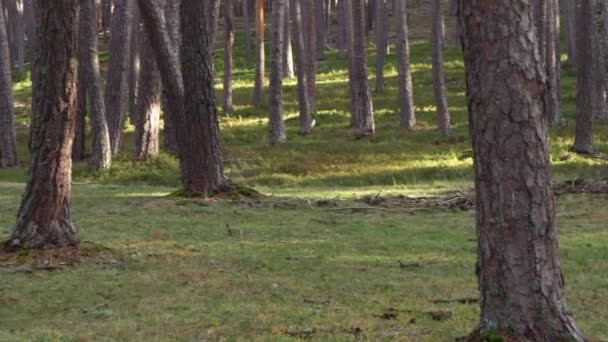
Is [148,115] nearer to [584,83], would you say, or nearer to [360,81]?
[360,81]

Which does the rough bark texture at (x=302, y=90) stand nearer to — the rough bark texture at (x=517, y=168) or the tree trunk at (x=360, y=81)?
the tree trunk at (x=360, y=81)

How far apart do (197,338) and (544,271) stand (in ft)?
8.50

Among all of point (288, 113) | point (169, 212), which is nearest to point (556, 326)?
point (169, 212)

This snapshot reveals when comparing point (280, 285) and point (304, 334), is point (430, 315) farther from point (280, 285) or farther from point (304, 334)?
point (280, 285)

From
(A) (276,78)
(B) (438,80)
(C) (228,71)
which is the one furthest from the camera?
(C) (228,71)

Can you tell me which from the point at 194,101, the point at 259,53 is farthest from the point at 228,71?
the point at 194,101

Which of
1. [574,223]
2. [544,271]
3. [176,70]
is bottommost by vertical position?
[574,223]

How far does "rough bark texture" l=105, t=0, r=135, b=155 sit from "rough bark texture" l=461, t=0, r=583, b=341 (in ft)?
72.8

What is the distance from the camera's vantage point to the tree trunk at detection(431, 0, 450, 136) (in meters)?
31.6

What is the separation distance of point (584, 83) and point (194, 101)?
1266 centimetres

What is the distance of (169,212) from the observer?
15281 mm

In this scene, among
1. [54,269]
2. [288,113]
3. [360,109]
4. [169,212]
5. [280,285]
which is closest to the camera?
[280,285]

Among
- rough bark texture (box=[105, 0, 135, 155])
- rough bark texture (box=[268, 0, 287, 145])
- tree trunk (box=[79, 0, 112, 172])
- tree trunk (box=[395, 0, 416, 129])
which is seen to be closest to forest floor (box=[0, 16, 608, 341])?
tree trunk (box=[79, 0, 112, 172])

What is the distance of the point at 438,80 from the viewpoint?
105 feet
